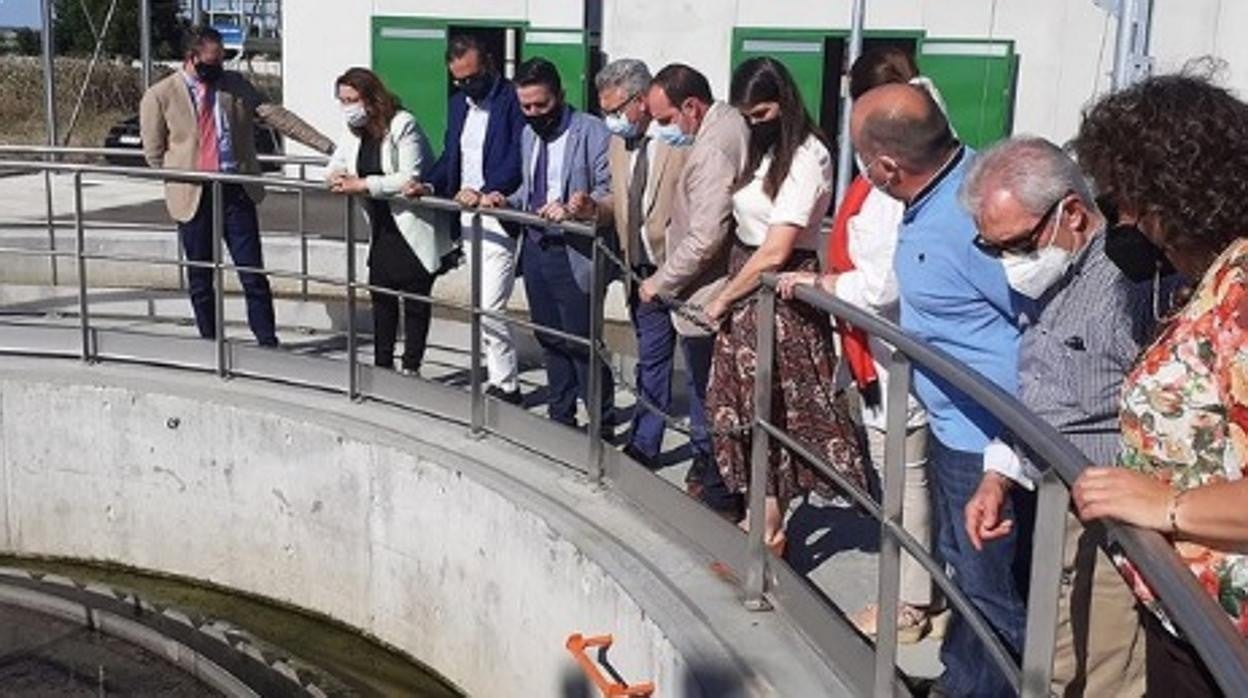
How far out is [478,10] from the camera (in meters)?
15.8

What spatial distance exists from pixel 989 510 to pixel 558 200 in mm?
2979

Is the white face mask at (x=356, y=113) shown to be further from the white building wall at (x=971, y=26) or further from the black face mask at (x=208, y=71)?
the white building wall at (x=971, y=26)

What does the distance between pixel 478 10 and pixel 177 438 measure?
10481mm

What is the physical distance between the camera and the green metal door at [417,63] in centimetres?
1570

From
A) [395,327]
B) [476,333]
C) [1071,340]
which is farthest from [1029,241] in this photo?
[395,327]

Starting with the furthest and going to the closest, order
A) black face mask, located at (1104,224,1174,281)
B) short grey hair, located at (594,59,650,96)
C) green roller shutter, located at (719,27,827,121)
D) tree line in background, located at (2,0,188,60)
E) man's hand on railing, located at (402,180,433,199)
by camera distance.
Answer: tree line in background, located at (2,0,188,60) → green roller shutter, located at (719,27,827,121) → man's hand on railing, located at (402,180,433,199) → short grey hair, located at (594,59,650,96) → black face mask, located at (1104,224,1174,281)

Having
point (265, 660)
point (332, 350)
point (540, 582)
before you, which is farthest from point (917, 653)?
point (332, 350)

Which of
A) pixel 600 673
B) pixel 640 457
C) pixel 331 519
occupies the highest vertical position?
pixel 640 457

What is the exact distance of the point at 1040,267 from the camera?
2.87 m

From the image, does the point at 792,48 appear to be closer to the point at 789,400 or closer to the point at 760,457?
the point at 789,400

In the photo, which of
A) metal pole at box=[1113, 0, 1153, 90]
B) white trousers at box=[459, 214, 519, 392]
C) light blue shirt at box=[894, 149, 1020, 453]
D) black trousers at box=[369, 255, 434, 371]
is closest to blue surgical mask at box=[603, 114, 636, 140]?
white trousers at box=[459, 214, 519, 392]

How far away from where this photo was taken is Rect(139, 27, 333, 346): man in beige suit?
21.9 feet

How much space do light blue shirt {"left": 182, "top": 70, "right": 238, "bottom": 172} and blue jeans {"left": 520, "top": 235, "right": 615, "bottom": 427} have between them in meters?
1.83

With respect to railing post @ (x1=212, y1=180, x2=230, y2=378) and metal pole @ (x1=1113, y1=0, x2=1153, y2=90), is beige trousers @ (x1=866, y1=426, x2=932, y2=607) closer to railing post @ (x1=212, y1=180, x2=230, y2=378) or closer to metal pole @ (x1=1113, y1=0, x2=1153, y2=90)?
railing post @ (x1=212, y1=180, x2=230, y2=378)
